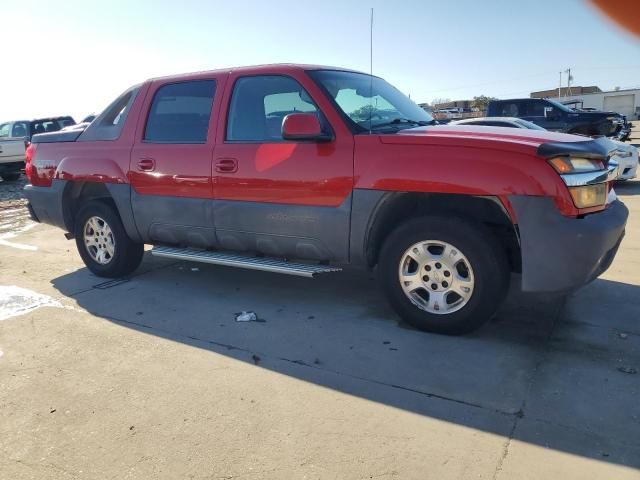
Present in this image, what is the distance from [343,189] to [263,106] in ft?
3.66

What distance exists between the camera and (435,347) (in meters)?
3.62

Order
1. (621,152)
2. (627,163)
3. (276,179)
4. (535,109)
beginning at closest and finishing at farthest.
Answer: (276,179)
(621,152)
(627,163)
(535,109)

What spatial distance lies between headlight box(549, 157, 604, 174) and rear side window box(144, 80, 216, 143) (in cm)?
281

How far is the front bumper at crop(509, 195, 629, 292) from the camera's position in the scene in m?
3.25

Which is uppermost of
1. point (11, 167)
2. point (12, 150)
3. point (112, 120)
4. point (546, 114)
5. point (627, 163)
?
point (546, 114)

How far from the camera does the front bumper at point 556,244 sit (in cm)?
325

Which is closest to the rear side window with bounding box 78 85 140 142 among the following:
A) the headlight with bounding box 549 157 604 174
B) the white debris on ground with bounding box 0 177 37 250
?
the white debris on ground with bounding box 0 177 37 250

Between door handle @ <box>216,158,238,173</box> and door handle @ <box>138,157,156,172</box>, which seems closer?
door handle @ <box>216,158,238,173</box>

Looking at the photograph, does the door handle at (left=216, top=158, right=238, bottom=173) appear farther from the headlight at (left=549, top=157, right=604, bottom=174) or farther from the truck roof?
the headlight at (left=549, top=157, right=604, bottom=174)

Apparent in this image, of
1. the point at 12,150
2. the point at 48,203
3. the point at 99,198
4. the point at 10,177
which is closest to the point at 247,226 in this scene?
the point at 99,198

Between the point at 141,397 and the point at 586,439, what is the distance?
2412mm

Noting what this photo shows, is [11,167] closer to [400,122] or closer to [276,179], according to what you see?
[276,179]

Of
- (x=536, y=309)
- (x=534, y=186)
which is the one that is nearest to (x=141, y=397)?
(x=534, y=186)

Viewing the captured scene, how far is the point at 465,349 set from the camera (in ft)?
11.7
